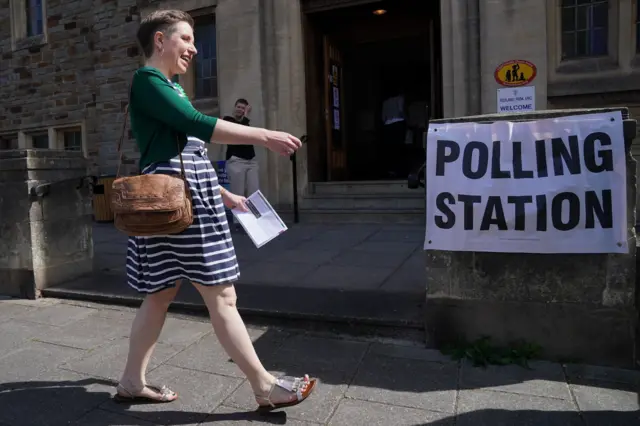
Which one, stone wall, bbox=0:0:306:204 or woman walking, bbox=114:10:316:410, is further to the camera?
stone wall, bbox=0:0:306:204

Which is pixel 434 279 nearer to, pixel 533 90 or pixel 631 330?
pixel 631 330

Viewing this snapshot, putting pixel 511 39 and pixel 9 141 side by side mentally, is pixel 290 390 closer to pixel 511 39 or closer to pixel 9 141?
pixel 511 39

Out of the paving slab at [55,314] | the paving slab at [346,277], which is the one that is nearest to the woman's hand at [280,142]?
the paving slab at [346,277]

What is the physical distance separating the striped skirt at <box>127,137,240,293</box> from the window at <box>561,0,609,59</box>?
7.15 metres

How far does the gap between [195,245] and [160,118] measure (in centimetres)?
57

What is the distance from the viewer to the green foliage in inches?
114

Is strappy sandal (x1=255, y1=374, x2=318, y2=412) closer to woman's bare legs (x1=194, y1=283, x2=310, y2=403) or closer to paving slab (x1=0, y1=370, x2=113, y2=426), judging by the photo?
woman's bare legs (x1=194, y1=283, x2=310, y2=403)

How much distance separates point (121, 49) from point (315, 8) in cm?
436

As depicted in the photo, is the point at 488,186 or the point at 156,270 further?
the point at 488,186

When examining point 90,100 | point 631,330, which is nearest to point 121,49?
point 90,100

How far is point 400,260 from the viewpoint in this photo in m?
5.20

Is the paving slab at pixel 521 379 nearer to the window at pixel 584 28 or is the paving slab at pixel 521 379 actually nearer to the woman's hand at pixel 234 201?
the woman's hand at pixel 234 201

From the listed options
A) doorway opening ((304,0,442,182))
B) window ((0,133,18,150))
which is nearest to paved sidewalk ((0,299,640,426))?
doorway opening ((304,0,442,182))

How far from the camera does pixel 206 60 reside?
10.1 m
